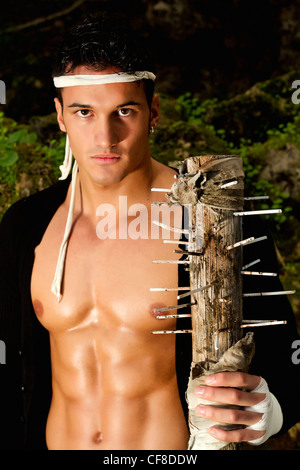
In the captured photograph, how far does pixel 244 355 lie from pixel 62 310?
1235 millimetres

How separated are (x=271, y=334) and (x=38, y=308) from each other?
48.4 inches

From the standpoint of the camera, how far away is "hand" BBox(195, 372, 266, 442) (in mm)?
2205

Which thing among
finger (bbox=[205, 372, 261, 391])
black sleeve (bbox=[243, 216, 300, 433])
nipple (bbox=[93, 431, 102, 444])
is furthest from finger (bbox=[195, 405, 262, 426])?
nipple (bbox=[93, 431, 102, 444])

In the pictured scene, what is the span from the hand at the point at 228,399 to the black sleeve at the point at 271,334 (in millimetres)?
530

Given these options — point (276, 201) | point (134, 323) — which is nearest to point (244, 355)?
point (134, 323)

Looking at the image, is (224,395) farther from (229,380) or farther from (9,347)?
(9,347)

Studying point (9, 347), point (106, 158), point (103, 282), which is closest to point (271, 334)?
point (103, 282)

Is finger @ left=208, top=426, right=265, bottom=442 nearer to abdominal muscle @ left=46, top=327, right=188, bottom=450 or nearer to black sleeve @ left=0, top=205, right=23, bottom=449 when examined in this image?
abdominal muscle @ left=46, top=327, right=188, bottom=450

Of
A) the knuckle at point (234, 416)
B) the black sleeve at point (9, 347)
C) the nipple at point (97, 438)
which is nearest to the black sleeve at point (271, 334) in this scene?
the knuckle at point (234, 416)

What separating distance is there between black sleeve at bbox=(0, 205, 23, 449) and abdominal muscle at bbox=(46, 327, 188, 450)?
43 cm

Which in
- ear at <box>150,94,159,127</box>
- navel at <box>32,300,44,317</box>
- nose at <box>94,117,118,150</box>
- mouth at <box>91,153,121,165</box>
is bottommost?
navel at <box>32,300,44,317</box>

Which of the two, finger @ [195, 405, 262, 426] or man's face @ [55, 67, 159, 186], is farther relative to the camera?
man's face @ [55, 67, 159, 186]

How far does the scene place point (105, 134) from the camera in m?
2.78

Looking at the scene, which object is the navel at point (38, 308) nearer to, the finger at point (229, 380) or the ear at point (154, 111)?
the ear at point (154, 111)
